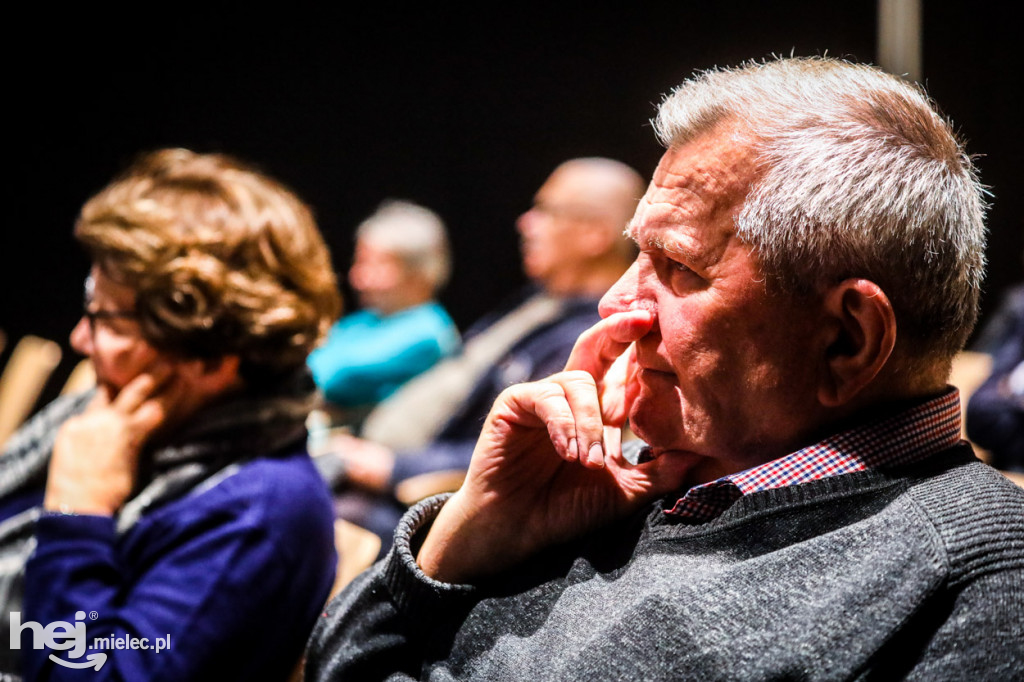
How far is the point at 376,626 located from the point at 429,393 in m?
→ 2.01

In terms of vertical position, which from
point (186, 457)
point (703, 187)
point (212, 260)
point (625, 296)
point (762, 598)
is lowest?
point (186, 457)

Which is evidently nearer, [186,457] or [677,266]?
[677,266]

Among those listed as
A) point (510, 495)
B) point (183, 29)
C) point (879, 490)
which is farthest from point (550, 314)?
point (183, 29)

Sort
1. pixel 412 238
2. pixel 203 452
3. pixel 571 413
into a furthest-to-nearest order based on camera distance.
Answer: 1. pixel 412 238
2. pixel 203 452
3. pixel 571 413

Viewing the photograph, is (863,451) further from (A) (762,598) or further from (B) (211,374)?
(B) (211,374)

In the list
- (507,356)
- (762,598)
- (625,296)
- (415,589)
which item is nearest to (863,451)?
(762,598)

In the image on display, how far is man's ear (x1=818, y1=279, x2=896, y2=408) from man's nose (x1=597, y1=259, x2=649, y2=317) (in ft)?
0.73

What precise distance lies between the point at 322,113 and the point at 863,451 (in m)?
4.62

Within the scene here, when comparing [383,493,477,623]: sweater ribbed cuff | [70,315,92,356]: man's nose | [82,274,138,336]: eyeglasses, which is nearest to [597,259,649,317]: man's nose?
[383,493,477,623]: sweater ribbed cuff

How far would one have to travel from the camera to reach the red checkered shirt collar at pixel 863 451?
0.93 meters

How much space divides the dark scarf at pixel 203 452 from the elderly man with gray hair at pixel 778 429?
600mm

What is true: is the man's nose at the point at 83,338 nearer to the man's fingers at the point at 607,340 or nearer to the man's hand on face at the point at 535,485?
the man's hand on face at the point at 535,485

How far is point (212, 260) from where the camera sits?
5.18 ft

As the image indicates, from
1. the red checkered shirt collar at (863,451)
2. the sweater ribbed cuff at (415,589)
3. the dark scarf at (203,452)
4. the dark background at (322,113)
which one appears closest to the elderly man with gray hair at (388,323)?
the dark background at (322,113)
